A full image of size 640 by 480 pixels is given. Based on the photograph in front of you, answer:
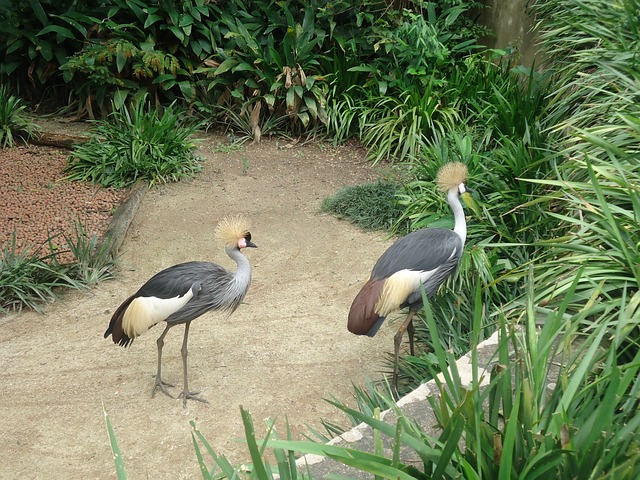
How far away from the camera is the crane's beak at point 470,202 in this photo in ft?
17.4

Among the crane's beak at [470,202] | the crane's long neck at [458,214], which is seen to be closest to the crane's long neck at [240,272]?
the crane's long neck at [458,214]

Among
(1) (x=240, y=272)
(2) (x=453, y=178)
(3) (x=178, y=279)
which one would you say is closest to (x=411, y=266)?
(2) (x=453, y=178)

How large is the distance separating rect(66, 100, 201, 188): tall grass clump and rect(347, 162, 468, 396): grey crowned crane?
358cm

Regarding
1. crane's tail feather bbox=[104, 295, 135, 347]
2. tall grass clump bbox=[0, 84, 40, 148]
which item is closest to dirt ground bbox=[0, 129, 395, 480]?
crane's tail feather bbox=[104, 295, 135, 347]

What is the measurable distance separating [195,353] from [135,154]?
3.02 meters

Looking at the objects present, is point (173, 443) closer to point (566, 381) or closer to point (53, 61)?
point (566, 381)

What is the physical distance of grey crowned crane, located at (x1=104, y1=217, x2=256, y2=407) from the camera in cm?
473

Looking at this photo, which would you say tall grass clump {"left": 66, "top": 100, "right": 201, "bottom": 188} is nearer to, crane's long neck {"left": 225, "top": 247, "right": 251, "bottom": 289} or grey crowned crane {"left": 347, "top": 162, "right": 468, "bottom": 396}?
crane's long neck {"left": 225, "top": 247, "right": 251, "bottom": 289}

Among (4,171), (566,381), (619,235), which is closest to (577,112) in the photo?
(619,235)

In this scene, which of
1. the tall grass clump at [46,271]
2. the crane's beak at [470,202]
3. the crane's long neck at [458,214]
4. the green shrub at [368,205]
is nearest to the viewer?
the crane's long neck at [458,214]

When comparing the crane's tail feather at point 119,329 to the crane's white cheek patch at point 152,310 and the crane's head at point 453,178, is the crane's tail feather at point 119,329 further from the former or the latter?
the crane's head at point 453,178

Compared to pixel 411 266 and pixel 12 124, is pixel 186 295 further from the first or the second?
pixel 12 124

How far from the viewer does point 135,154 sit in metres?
7.81

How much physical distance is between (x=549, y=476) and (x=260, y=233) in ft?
15.9
